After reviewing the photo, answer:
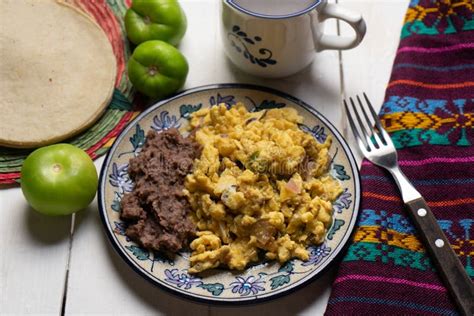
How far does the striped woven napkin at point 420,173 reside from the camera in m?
1.71

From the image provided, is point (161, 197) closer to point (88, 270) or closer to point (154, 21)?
point (88, 270)

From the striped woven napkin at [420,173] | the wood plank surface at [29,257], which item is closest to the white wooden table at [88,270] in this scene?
the wood plank surface at [29,257]

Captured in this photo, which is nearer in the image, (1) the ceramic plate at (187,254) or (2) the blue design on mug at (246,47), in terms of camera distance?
(1) the ceramic plate at (187,254)

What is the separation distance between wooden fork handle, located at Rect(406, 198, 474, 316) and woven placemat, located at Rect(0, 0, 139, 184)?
939 millimetres

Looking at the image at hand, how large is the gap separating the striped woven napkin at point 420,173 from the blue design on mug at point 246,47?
406mm

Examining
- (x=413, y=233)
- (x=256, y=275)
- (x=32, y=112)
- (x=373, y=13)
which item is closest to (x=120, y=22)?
(x=32, y=112)

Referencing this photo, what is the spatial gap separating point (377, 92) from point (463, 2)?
1.45 ft

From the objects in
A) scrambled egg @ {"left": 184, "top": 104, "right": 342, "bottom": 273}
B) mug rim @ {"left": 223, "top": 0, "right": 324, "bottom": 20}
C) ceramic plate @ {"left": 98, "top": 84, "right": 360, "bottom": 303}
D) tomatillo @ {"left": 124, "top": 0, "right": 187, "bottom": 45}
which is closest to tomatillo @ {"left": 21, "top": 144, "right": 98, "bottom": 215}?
ceramic plate @ {"left": 98, "top": 84, "right": 360, "bottom": 303}

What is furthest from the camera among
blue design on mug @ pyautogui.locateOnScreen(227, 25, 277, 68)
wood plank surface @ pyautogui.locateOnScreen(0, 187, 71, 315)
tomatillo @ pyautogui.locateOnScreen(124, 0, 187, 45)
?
tomatillo @ pyautogui.locateOnScreen(124, 0, 187, 45)

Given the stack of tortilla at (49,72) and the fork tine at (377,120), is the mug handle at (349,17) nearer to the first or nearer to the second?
the fork tine at (377,120)

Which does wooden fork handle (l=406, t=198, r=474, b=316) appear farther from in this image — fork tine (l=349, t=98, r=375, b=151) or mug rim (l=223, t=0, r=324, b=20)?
mug rim (l=223, t=0, r=324, b=20)

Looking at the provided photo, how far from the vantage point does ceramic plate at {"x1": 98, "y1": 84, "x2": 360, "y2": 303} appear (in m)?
1.67

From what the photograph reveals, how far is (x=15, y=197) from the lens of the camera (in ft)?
6.31

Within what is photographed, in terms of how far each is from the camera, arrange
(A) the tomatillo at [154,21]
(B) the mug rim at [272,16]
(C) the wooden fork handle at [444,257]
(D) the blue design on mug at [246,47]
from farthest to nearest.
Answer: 1. (A) the tomatillo at [154,21]
2. (D) the blue design on mug at [246,47]
3. (B) the mug rim at [272,16]
4. (C) the wooden fork handle at [444,257]
